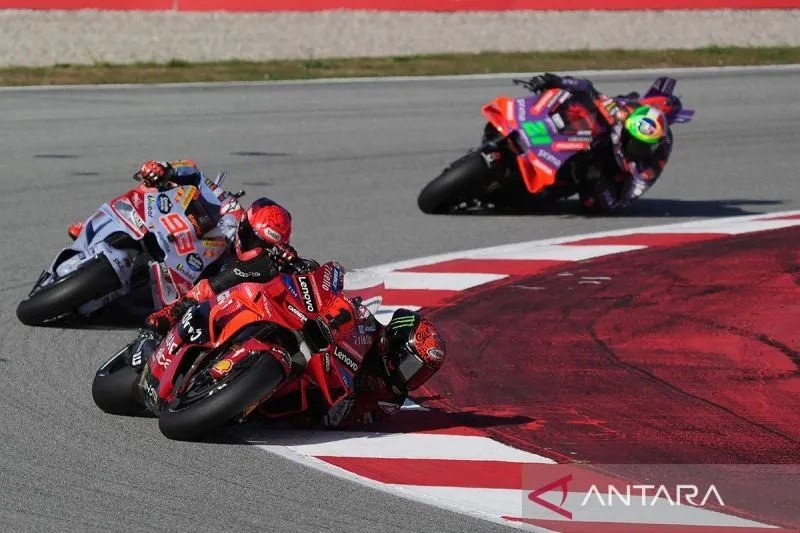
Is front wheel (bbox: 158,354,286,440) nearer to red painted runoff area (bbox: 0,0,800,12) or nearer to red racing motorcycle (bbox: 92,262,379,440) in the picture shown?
red racing motorcycle (bbox: 92,262,379,440)

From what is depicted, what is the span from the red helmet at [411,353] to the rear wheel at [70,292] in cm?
251

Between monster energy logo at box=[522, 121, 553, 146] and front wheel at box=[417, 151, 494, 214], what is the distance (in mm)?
424

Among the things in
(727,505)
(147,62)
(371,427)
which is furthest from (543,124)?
(147,62)

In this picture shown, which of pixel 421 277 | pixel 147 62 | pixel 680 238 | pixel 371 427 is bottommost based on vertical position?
pixel 371 427

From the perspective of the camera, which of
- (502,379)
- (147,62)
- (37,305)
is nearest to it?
(502,379)

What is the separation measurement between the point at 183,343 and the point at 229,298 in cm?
29

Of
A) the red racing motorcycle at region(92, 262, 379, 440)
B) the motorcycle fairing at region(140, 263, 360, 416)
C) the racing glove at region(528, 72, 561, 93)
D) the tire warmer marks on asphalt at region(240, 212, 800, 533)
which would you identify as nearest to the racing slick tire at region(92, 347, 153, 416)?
the red racing motorcycle at region(92, 262, 379, 440)

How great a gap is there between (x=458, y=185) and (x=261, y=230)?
609 centimetres

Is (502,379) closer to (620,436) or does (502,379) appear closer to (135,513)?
(620,436)

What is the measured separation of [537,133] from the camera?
43.2 ft

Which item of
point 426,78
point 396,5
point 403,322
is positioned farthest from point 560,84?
point 396,5

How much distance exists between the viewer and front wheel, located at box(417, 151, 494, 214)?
1335cm

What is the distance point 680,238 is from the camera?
12742mm

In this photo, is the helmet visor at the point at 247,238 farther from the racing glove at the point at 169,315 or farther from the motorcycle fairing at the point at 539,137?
the motorcycle fairing at the point at 539,137
